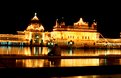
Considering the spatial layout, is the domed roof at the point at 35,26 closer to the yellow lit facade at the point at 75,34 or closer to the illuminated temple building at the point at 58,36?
the illuminated temple building at the point at 58,36

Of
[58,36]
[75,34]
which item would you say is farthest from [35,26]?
[75,34]

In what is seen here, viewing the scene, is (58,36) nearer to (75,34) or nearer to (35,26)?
(75,34)

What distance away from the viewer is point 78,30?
11800 centimetres

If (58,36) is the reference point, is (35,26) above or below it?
above

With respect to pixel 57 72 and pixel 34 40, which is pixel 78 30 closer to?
pixel 34 40

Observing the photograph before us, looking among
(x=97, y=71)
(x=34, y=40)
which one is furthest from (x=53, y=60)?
(x=34, y=40)

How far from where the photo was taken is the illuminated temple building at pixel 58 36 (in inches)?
4464

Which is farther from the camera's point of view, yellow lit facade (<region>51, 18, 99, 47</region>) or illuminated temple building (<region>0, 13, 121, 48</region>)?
yellow lit facade (<region>51, 18, 99, 47</region>)

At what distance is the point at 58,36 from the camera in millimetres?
115438

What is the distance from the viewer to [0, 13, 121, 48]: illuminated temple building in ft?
372

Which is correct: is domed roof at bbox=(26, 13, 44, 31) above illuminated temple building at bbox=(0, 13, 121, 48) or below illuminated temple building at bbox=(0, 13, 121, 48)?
above

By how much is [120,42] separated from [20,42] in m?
32.6

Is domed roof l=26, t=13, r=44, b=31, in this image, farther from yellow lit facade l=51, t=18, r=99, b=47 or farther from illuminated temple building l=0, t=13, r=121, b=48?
yellow lit facade l=51, t=18, r=99, b=47

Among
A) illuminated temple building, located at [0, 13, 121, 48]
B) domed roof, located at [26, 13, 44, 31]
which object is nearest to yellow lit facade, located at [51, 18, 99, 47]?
illuminated temple building, located at [0, 13, 121, 48]
